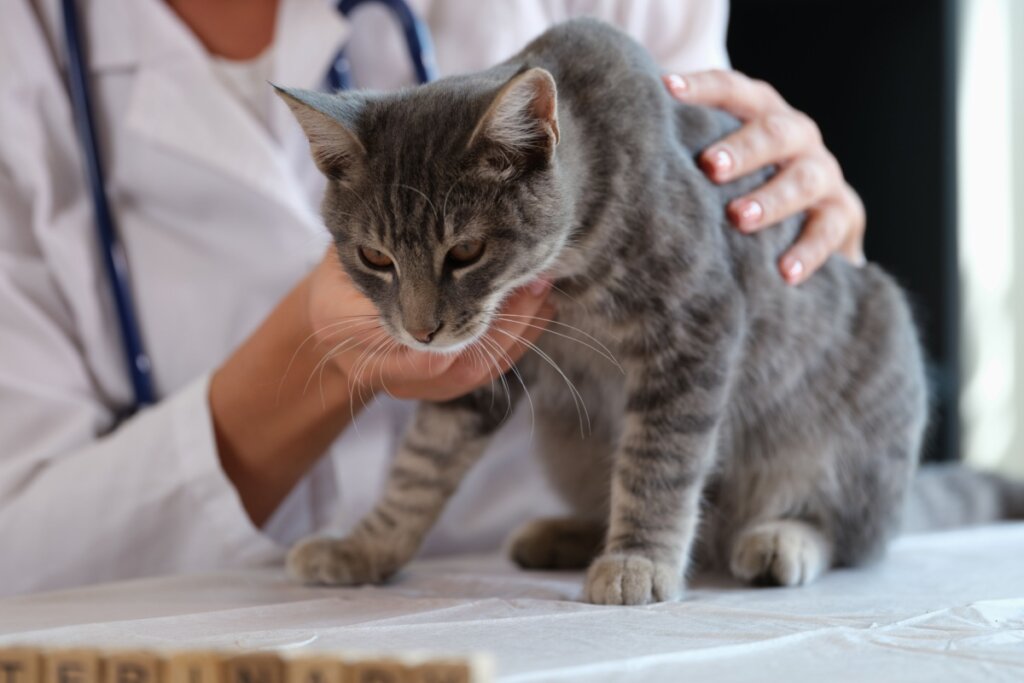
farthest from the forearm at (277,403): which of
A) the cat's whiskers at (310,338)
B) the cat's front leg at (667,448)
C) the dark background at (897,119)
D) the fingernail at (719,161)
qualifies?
the dark background at (897,119)

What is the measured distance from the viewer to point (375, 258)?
94cm

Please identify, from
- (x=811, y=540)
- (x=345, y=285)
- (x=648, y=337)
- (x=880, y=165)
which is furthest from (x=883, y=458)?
(x=880, y=165)

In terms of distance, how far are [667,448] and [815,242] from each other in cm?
31

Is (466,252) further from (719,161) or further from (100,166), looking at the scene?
(100,166)

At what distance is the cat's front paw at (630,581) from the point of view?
903 mm

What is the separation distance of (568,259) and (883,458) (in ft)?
1.53

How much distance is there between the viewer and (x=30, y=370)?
47.8 inches

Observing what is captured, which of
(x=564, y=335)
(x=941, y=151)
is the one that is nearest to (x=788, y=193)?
(x=564, y=335)

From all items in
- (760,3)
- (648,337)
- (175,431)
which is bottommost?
(175,431)

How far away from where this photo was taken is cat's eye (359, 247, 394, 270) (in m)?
0.93

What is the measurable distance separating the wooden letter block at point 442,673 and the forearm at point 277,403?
0.61 metres

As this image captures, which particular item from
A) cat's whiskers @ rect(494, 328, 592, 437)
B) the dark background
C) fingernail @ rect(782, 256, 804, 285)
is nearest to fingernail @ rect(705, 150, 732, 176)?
fingernail @ rect(782, 256, 804, 285)

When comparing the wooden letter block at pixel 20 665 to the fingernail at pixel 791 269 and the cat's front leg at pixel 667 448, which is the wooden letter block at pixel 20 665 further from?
the fingernail at pixel 791 269

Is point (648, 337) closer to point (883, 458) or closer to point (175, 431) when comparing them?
point (883, 458)
